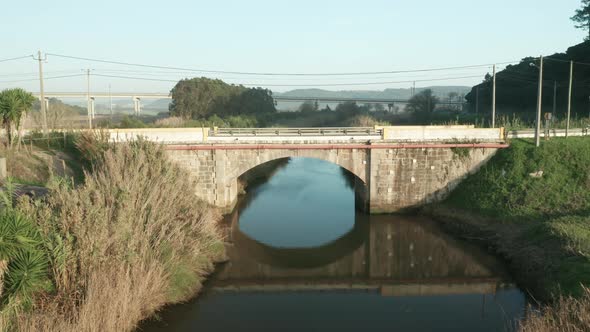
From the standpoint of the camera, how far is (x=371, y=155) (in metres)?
29.4

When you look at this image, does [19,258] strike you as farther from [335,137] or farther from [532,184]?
[532,184]

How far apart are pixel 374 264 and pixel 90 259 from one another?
1385cm

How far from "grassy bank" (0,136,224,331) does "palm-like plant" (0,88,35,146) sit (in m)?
14.8

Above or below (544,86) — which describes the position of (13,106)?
below

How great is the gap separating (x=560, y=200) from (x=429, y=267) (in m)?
8.63

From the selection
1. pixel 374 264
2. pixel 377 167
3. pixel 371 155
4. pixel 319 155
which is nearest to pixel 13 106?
pixel 319 155

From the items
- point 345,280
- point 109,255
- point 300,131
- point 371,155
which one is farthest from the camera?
point 300,131

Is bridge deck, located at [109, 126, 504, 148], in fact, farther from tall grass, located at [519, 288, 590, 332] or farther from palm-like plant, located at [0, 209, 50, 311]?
tall grass, located at [519, 288, 590, 332]

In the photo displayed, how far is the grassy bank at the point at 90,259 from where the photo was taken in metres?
12.0

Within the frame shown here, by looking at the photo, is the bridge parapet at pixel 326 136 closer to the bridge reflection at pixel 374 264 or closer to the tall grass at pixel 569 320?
the bridge reflection at pixel 374 264

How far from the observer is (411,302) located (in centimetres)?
1877

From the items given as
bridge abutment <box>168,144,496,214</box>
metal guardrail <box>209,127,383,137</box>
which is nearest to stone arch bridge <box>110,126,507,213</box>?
bridge abutment <box>168,144,496,214</box>

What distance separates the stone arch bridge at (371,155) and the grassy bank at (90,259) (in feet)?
38.6

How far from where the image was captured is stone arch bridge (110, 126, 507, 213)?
2927cm
